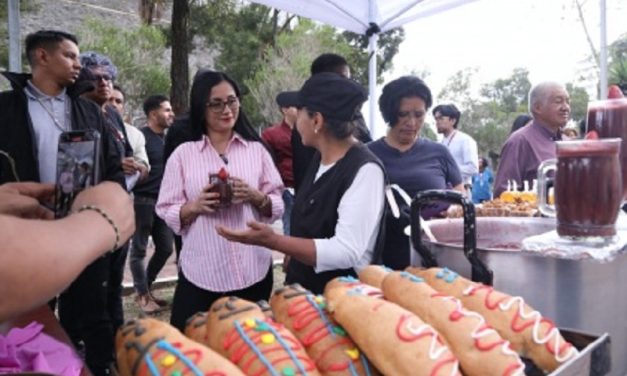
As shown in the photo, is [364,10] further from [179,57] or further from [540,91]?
[179,57]

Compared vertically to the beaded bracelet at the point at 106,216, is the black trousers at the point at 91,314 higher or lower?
lower

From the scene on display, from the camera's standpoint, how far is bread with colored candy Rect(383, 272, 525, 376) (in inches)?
31.6

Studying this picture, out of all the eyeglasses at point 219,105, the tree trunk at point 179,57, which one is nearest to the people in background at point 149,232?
the eyeglasses at point 219,105

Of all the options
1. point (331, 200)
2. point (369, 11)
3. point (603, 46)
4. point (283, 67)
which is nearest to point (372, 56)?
point (369, 11)

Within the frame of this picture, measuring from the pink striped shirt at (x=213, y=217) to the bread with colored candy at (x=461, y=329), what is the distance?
1.40 meters

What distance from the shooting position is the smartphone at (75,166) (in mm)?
1198

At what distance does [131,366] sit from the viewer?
2.60ft

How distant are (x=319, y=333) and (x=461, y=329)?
9.1 inches

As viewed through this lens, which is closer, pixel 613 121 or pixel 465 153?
pixel 613 121

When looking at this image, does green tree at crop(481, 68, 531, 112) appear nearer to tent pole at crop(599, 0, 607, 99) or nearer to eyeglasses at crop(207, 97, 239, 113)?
tent pole at crop(599, 0, 607, 99)

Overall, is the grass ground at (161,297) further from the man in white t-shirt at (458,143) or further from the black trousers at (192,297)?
the man in white t-shirt at (458,143)

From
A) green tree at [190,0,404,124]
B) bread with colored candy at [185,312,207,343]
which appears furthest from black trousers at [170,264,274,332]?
green tree at [190,0,404,124]

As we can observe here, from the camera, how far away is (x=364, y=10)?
508 cm

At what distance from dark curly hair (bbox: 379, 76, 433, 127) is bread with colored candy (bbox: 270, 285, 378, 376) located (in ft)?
5.71
